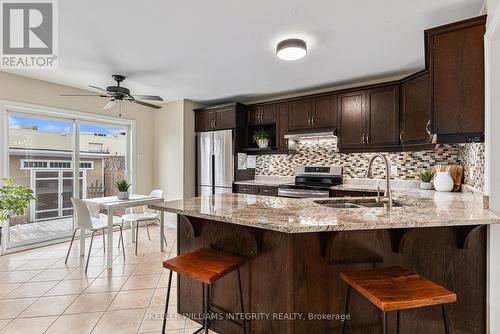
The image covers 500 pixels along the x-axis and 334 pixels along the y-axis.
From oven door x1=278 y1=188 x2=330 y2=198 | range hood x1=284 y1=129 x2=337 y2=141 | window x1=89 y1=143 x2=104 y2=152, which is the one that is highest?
range hood x1=284 y1=129 x2=337 y2=141

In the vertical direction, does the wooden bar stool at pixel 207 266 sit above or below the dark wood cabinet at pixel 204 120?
below

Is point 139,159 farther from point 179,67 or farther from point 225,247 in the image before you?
point 225,247

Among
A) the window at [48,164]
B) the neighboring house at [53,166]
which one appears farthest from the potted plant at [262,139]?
the window at [48,164]

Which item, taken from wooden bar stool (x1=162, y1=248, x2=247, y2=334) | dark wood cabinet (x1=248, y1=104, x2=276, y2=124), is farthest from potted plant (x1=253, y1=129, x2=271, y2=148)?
wooden bar stool (x1=162, y1=248, x2=247, y2=334)

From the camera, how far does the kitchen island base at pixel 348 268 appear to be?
1555mm

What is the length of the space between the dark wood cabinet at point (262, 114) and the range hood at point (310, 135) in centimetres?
49

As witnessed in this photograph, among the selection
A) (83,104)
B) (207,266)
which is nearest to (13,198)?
(83,104)

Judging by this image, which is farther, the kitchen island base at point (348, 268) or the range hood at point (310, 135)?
the range hood at point (310, 135)

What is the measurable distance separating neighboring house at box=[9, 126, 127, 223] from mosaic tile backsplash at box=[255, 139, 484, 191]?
2872 mm

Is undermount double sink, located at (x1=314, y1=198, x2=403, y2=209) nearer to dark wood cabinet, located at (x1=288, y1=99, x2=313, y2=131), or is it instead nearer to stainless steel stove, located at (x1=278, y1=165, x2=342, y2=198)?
stainless steel stove, located at (x1=278, y1=165, x2=342, y2=198)

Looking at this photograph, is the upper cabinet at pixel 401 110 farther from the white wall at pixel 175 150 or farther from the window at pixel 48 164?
the window at pixel 48 164

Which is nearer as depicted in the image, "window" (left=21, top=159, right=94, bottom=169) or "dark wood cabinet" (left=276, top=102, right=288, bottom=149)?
"window" (left=21, top=159, right=94, bottom=169)

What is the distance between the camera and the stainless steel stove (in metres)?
3.88

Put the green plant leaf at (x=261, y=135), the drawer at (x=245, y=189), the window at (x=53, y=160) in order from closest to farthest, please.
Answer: the window at (x=53, y=160)
the drawer at (x=245, y=189)
the green plant leaf at (x=261, y=135)
